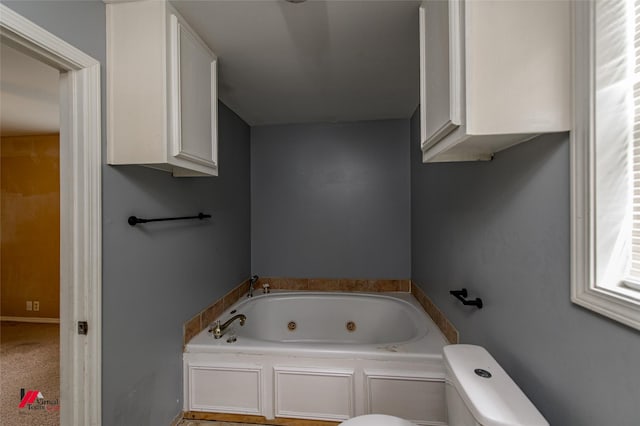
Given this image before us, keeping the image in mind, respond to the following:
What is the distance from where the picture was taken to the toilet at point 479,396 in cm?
70

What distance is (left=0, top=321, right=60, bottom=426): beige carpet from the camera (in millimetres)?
1710

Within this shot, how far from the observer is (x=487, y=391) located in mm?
791

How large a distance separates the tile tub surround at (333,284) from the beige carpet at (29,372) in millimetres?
1701

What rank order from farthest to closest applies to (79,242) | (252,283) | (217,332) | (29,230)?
(29,230) → (252,283) → (217,332) → (79,242)

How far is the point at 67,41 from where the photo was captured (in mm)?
994

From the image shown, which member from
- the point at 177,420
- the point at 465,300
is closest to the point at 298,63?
the point at 465,300

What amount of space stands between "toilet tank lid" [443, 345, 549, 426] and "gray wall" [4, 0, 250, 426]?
4.62 ft

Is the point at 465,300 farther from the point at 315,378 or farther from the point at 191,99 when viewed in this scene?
the point at 191,99

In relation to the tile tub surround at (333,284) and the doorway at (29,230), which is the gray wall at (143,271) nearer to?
the tile tub surround at (333,284)

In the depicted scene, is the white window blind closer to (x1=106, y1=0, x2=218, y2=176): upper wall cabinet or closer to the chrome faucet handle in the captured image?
(x1=106, y1=0, x2=218, y2=176): upper wall cabinet

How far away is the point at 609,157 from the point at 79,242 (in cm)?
175

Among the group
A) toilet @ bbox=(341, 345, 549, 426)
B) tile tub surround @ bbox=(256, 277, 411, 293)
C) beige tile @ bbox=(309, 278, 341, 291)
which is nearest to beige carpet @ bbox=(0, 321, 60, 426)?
tile tub surround @ bbox=(256, 277, 411, 293)

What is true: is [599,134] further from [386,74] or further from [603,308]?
[386,74]

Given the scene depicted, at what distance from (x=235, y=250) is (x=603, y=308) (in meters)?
2.43
